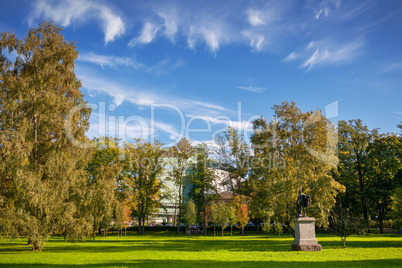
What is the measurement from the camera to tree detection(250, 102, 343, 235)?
30.2 meters

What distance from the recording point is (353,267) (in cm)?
1338

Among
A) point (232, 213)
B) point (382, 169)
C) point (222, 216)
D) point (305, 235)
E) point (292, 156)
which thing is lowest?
point (222, 216)

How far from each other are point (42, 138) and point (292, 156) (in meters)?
24.3

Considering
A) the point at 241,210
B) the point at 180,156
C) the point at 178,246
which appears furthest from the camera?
the point at 180,156

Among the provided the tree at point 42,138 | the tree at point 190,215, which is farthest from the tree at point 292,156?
the tree at point 42,138

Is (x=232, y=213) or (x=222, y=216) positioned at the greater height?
(x=232, y=213)

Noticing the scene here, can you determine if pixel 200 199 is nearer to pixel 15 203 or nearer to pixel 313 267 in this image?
pixel 15 203

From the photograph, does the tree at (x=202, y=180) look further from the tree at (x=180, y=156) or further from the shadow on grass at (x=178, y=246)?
the shadow on grass at (x=178, y=246)

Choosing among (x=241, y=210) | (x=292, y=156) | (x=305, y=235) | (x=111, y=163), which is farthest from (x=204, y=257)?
(x=241, y=210)

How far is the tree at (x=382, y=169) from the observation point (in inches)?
1858

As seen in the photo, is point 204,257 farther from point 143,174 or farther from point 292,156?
point 143,174

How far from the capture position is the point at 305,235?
70.3ft

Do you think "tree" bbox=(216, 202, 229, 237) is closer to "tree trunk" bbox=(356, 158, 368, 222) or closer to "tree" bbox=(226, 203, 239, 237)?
"tree" bbox=(226, 203, 239, 237)

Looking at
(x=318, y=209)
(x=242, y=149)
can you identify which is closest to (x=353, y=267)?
(x=318, y=209)
